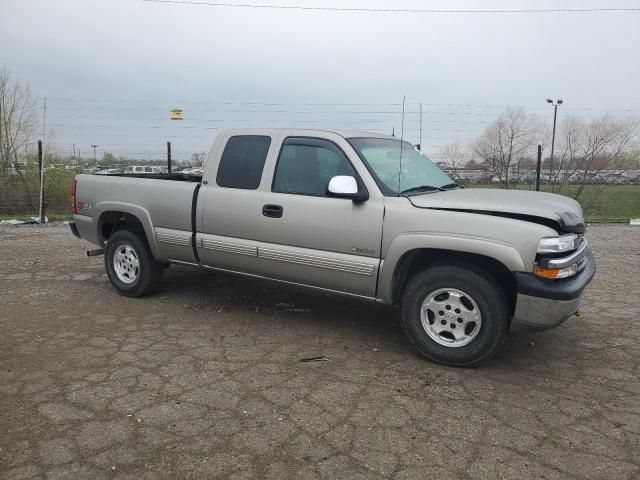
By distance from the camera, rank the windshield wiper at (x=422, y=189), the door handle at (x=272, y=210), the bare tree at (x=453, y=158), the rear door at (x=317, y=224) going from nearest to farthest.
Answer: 1. the rear door at (x=317, y=224)
2. the windshield wiper at (x=422, y=189)
3. the door handle at (x=272, y=210)
4. the bare tree at (x=453, y=158)

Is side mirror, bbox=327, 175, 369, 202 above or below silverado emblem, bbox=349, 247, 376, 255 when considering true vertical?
above

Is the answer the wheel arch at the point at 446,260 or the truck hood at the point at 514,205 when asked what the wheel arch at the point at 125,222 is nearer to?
the wheel arch at the point at 446,260

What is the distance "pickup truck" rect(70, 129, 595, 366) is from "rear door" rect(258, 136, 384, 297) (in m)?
0.01

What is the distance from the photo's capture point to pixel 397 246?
160 inches

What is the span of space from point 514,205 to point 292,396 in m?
2.13

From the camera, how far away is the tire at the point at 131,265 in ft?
18.7

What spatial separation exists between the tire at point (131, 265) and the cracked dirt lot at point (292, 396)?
22 cm

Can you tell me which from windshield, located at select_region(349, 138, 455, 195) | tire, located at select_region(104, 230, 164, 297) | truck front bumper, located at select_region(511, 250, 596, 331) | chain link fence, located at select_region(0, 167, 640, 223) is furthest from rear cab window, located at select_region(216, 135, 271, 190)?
chain link fence, located at select_region(0, 167, 640, 223)

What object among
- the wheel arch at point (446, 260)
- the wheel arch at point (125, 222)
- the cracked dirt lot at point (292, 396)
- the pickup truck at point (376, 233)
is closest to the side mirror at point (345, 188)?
the pickup truck at point (376, 233)

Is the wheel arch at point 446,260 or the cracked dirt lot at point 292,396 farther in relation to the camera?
the wheel arch at point 446,260

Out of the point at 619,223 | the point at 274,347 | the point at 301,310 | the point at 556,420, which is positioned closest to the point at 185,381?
the point at 274,347

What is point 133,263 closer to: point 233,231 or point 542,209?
point 233,231

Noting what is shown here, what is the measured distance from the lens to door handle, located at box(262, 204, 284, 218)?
183 inches

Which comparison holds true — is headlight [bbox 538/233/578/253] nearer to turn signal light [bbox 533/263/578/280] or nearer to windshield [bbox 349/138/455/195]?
turn signal light [bbox 533/263/578/280]
